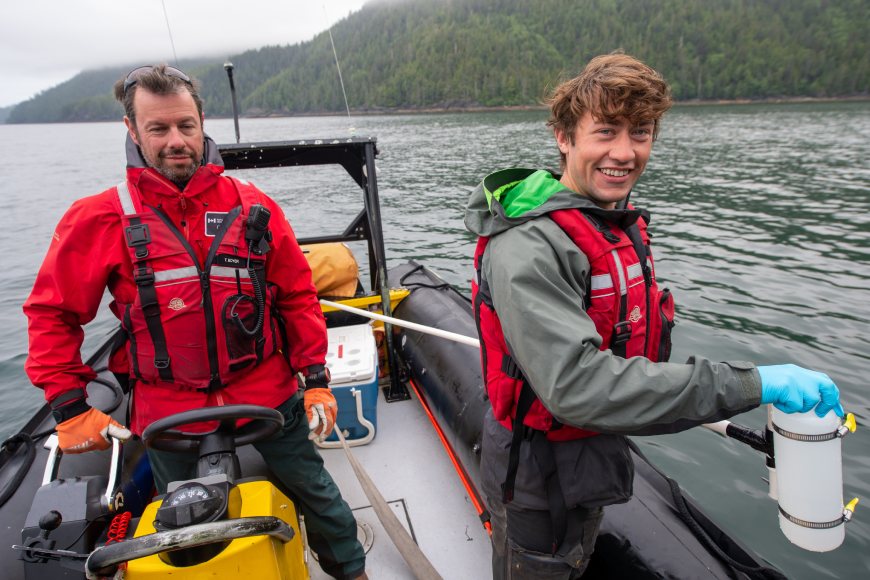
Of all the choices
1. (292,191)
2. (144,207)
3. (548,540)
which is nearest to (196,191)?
(144,207)

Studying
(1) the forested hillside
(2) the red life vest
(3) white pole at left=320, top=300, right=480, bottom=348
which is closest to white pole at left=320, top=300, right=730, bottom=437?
(3) white pole at left=320, top=300, right=480, bottom=348

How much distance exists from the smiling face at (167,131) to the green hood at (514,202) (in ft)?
3.64

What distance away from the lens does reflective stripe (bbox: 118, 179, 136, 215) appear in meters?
1.86

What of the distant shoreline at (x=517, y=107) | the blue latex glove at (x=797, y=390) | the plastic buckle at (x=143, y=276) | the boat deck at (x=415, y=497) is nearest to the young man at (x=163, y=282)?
the plastic buckle at (x=143, y=276)

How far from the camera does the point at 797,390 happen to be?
126 centimetres

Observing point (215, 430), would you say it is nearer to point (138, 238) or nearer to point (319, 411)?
point (319, 411)

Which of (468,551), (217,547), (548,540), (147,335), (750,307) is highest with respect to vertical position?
(147,335)

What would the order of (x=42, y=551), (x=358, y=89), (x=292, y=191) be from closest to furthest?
(x=42, y=551) < (x=292, y=191) < (x=358, y=89)

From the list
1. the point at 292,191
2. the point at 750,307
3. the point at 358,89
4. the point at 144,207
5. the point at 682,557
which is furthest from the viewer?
the point at 358,89

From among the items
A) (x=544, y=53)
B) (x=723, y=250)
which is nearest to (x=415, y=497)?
(x=723, y=250)

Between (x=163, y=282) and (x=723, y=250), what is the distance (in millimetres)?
10177

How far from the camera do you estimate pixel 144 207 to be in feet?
6.17

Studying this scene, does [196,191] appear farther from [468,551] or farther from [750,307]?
[750,307]

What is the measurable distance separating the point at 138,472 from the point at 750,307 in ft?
24.7
